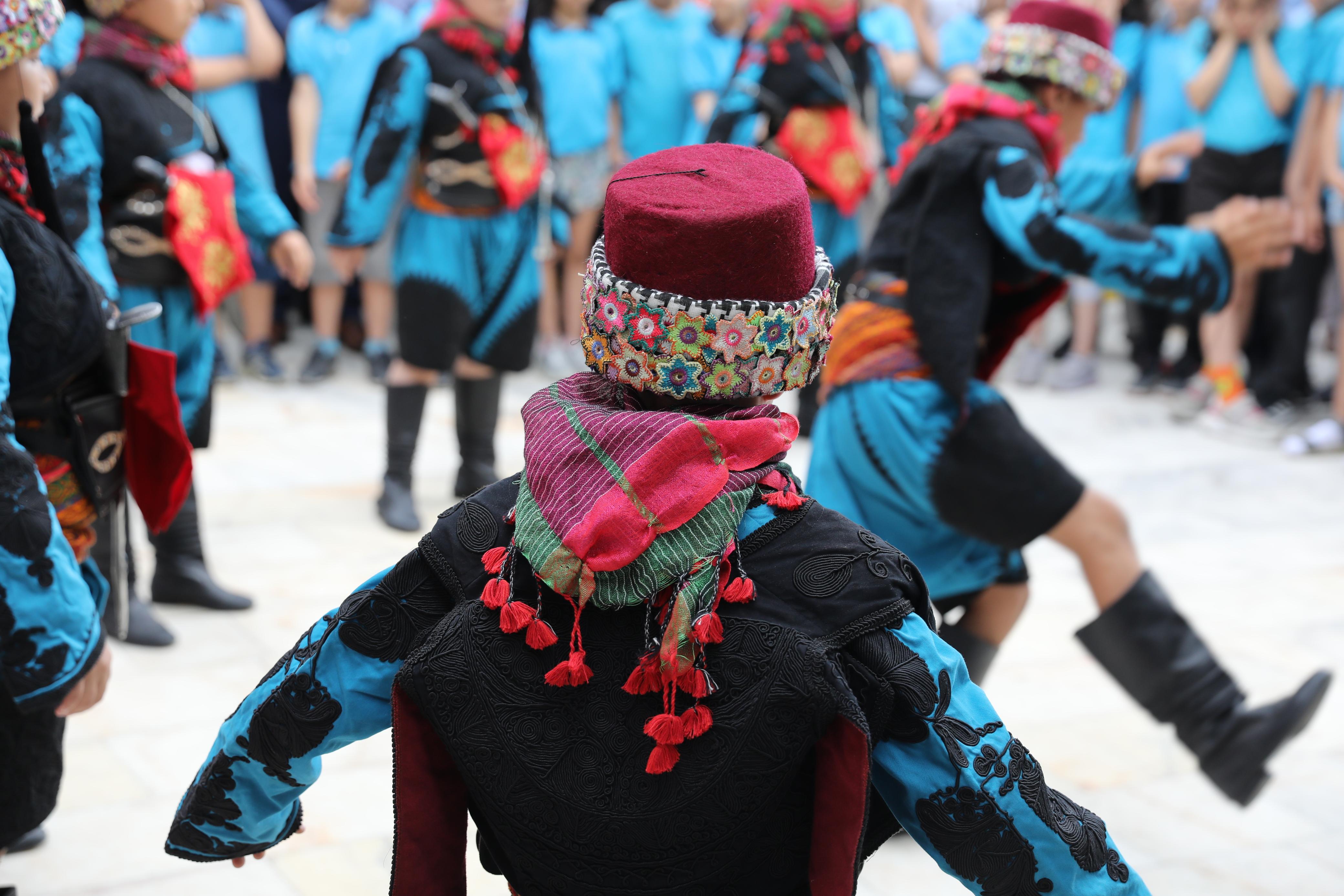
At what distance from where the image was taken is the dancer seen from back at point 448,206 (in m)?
4.34

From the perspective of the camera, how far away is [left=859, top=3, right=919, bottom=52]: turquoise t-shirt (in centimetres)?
655

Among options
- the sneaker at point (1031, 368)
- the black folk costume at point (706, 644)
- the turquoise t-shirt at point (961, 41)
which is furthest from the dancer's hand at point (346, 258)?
the sneaker at point (1031, 368)

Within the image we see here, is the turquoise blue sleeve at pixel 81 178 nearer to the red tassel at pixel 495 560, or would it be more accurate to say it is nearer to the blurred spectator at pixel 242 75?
the red tassel at pixel 495 560

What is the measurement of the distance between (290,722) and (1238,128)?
225 inches

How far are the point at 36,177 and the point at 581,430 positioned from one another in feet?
4.24

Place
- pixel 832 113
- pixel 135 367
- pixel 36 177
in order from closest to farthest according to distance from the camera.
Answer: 1. pixel 36 177
2. pixel 135 367
3. pixel 832 113

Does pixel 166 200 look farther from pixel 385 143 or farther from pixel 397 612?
pixel 397 612

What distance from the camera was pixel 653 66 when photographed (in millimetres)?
6613

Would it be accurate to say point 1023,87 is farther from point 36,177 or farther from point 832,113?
point 832,113

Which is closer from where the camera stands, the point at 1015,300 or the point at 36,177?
the point at 36,177

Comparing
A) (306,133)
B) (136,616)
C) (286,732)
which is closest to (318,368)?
(306,133)

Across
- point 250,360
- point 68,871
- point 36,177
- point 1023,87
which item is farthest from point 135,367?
point 250,360

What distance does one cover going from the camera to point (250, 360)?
21.3 feet

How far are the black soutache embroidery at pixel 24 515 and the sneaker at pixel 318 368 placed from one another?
4815mm
